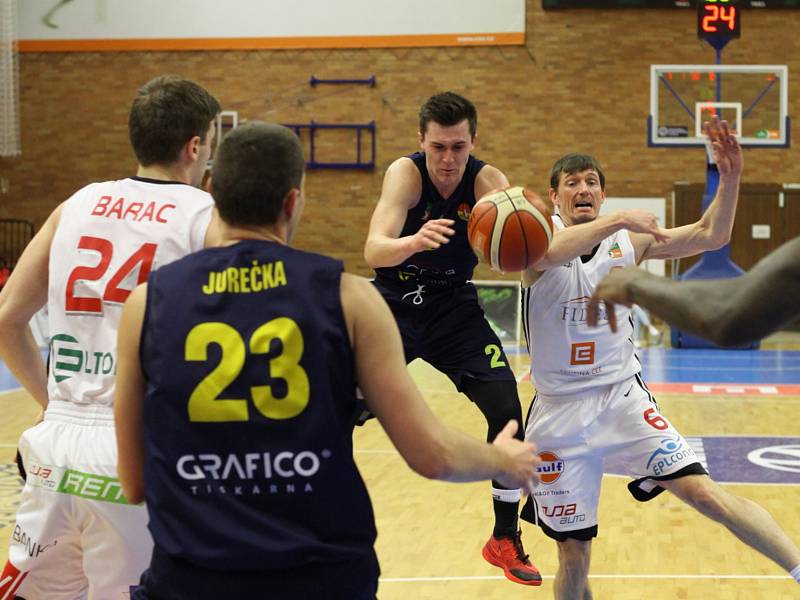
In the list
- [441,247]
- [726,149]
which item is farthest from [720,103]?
[726,149]

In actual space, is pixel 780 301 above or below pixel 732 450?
above

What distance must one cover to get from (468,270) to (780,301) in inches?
131

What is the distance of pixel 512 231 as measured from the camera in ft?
14.2

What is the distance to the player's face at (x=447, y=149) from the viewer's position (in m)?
4.99

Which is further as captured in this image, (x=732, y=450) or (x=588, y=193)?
(x=732, y=450)

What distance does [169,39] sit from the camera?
19438 mm

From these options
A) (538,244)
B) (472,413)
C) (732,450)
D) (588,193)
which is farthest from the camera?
(472,413)

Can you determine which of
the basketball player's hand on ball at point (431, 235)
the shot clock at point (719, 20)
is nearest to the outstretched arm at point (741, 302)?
the basketball player's hand on ball at point (431, 235)

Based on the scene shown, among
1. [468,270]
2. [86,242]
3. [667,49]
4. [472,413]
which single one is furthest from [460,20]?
[86,242]

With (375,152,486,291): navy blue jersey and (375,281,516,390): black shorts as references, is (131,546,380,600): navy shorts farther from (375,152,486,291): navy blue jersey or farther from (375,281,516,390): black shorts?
(375,152,486,291): navy blue jersey

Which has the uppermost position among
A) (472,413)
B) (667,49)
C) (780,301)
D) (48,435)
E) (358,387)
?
(667,49)

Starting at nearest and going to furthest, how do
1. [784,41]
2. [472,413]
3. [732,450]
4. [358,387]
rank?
[358,387]
[732,450]
[472,413]
[784,41]

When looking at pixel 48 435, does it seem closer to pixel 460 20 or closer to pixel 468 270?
pixel 468 270

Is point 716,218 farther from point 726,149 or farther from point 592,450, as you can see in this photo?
A: point 592,450
